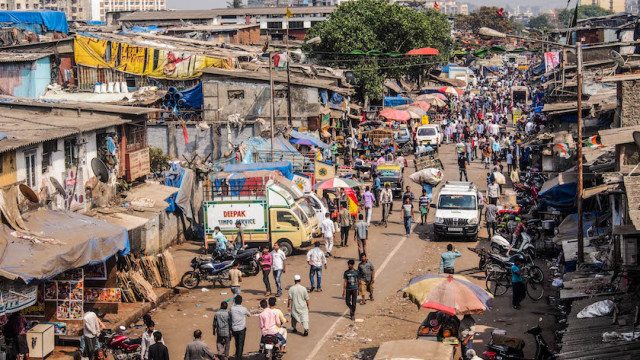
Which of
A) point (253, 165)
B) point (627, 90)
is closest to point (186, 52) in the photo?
point (253, 165)

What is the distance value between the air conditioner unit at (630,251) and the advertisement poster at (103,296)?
34.4 ft

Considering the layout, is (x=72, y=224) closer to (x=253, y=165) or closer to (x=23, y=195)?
(x=23, y=195)

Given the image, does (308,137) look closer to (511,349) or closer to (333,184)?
(333,184)

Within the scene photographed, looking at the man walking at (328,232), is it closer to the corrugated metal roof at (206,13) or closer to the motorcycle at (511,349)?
the motorcycle at (511,349)

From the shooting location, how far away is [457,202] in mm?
30578

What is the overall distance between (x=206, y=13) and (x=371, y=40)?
157 feet

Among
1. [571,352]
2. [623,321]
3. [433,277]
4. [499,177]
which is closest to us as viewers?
[571,352]

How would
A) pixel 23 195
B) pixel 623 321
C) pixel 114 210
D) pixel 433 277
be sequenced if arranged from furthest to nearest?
pixel 114 210
pixel 23 195
pixel 433 277
pixel 623 321

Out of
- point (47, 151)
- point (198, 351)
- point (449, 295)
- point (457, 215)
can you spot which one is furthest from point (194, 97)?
point (198, 351)

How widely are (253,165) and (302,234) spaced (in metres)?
3.78

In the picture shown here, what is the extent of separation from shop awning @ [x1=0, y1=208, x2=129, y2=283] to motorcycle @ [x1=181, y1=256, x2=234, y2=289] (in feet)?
10.8

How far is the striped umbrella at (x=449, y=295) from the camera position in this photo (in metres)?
17.2

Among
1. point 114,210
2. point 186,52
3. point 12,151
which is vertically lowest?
point 114,210

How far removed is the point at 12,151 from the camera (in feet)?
67.0
